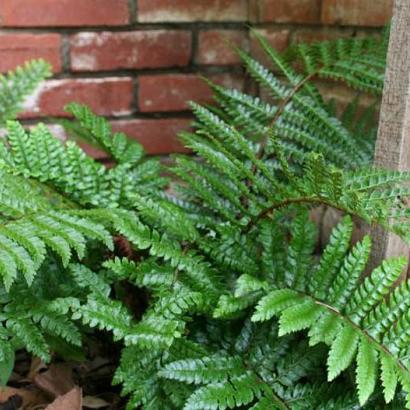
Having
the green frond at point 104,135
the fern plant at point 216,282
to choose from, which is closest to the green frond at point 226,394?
the fern plant at point 216,282

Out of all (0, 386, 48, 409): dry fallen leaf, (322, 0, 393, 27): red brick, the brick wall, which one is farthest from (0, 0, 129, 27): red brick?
(0, 386, 48, 409): dry fallen leaf

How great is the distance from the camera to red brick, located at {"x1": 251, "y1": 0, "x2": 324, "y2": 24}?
1652 mm

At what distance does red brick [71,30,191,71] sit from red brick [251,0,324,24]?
0.69ft

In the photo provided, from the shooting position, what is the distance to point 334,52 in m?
1.43

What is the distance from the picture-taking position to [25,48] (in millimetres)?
1611

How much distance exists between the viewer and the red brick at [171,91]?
1734 mm

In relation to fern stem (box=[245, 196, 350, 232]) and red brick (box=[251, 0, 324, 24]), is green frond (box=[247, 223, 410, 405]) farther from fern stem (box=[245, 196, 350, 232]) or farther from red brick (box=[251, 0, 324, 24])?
red brick (box=[251, 0, 324, 24])

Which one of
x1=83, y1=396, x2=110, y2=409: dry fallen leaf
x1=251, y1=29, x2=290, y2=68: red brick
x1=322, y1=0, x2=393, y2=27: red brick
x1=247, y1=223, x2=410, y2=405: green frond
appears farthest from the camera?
x1=251, y1=29, x2=290, y2=68: red brick

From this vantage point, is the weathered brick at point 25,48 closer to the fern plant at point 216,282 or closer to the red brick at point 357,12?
the fern plant at point 216,282

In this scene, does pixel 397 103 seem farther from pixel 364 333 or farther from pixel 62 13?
pixel 62 13

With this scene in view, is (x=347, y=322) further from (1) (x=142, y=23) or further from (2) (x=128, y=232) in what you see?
(1) (x=142, y=23)

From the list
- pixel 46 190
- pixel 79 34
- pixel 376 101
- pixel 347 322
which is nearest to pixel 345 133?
pixel 376 101

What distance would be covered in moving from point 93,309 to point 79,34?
929mm

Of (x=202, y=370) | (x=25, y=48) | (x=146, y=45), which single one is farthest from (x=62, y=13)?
(x=202, y=370)
